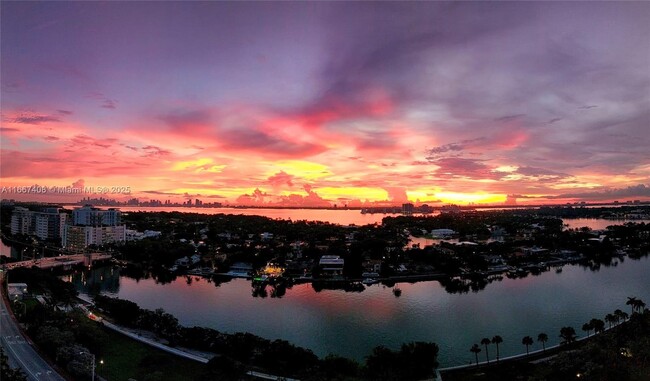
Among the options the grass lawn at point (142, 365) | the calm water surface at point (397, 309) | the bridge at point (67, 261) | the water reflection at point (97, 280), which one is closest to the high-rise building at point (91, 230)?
the bridge at point (67, 261)

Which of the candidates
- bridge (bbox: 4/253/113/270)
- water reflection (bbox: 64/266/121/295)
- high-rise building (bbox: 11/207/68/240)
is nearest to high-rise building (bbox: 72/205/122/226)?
high-rise building (bbox: 11/207/68/240)

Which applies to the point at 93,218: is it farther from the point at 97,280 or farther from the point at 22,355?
the point at 22,355

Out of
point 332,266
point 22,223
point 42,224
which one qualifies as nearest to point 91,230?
point 42,224

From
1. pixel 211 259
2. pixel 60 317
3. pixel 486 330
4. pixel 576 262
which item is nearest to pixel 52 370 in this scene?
pixel 60 317

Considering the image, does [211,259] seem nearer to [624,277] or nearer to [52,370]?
[52,370]

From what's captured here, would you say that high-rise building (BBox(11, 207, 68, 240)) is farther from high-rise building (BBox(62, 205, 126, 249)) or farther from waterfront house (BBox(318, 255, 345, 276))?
waterfront house (BBox(318, 255, 345, 276))
